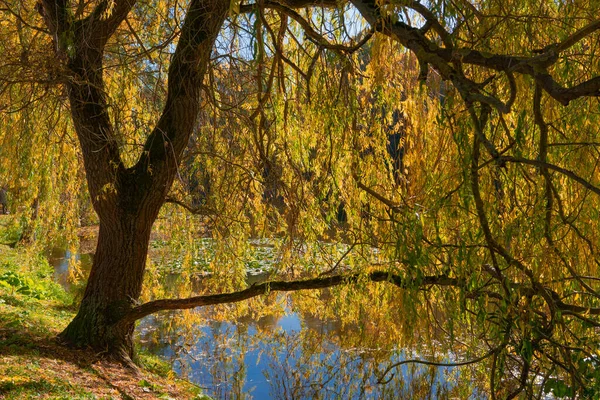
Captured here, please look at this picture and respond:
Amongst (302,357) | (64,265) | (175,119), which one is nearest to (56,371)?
(175,119)

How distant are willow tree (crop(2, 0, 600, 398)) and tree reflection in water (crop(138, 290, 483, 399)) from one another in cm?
89

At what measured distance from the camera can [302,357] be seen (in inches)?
243

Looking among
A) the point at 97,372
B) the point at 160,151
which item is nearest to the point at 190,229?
the point at 160,151

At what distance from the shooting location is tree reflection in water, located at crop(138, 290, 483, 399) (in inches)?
218

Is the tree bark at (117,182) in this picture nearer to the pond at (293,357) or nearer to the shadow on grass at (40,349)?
the shadow on grass at (40,349)

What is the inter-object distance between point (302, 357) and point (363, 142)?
8.16ft

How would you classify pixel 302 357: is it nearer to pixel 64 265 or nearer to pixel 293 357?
pixel 293 357

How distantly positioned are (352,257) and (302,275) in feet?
5.20

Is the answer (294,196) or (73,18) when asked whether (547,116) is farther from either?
(73,18)

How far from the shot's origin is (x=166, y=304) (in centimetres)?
442

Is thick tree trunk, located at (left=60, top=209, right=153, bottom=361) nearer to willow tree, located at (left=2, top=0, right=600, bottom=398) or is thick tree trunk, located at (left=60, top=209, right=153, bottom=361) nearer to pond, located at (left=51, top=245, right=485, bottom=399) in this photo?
willow tree, located at (left=2, top=0, right=600, bottom=398)

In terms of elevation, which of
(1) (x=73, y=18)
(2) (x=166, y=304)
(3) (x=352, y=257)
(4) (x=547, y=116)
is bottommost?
(2) (x=166, y=304)

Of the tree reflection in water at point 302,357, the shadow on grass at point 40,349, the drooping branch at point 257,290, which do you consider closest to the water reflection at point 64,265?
the tree reflection in water at point 302,357

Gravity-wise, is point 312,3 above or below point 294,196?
above
